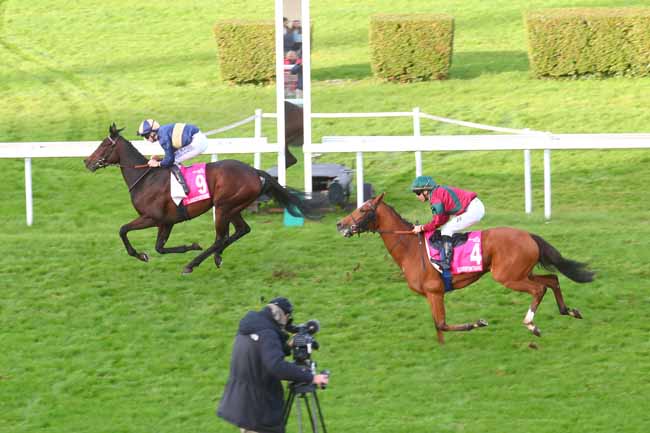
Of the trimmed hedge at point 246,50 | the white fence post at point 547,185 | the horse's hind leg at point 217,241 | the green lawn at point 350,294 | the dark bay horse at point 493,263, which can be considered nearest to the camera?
the green lawn at point 350,294

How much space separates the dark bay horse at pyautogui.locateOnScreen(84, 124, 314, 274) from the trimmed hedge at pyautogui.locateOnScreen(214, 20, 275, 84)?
7696 mm

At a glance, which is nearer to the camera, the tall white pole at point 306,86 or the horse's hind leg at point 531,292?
the horse's hind leg at point 531,292

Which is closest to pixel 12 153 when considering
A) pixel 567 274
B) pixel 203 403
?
pixel 203 403

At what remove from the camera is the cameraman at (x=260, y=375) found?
720 cm

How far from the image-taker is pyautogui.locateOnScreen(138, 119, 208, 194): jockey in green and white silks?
11703 mm

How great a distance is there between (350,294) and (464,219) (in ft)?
4.59

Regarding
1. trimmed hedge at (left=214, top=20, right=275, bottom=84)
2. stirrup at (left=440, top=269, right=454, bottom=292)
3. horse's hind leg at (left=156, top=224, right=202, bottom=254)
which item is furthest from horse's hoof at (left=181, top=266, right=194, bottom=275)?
trimmed hedge at (left=214, top=20, right=275, bottom=84)

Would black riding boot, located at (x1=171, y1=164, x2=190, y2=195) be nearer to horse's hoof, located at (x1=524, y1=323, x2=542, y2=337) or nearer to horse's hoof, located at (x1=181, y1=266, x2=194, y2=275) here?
horse's hoof, located at (x1=181, y1=266, x2=194, y2=275)

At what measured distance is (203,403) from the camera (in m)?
9.17

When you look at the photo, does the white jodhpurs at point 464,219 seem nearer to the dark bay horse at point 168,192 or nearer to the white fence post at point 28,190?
the dark bay horse at point 168,192

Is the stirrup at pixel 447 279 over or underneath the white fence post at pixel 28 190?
underneath

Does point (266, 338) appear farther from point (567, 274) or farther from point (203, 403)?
point (567, 274)

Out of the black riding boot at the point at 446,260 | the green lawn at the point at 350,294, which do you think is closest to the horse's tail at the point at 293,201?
the green lawn at the point at 350,294

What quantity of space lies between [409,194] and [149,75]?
26.4 ft
